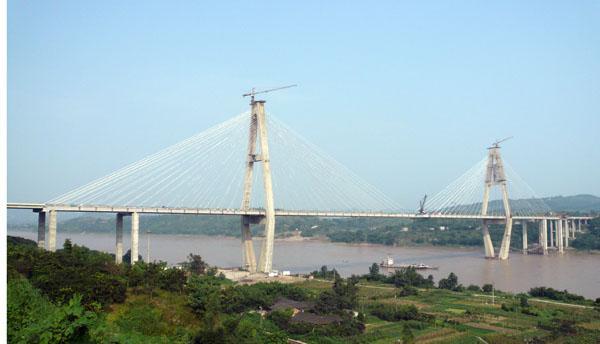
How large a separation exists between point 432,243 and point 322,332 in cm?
3105

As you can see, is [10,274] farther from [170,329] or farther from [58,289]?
[170,329]

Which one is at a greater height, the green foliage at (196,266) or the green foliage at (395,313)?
the green foliage at (196,266)

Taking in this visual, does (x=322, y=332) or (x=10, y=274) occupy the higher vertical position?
(x=10, y=274)

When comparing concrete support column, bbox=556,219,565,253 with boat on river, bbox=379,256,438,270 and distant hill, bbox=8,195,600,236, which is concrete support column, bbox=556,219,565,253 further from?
distant hill, bbox=8,195,600,236

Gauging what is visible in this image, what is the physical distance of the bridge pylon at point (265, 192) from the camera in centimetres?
1783

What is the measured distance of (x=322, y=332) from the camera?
398 inches

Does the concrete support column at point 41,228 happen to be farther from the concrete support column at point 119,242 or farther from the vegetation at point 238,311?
the vegetation at point 238,311

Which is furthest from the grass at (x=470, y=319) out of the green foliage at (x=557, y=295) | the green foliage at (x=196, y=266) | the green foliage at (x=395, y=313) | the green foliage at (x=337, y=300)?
the green foliage at (x=196, y=266)

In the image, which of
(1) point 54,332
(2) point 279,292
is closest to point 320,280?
(2) point 279,292

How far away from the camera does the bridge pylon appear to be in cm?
1783

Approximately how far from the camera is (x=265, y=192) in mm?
17891

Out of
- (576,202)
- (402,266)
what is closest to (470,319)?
(402,266)

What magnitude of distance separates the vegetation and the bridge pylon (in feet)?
7.31

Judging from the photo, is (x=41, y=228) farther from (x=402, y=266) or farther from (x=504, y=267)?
(x=504, y=267)
